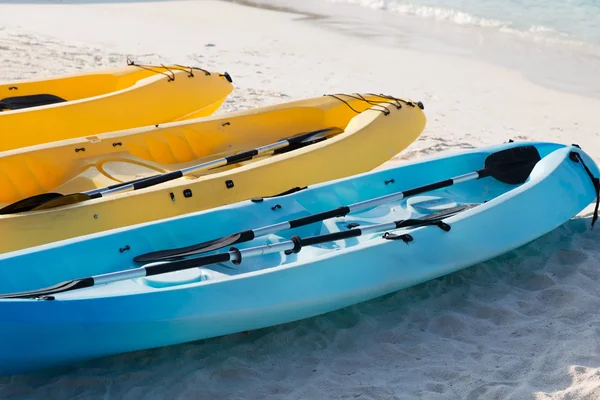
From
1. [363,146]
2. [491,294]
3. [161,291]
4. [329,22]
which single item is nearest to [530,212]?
[491,294]

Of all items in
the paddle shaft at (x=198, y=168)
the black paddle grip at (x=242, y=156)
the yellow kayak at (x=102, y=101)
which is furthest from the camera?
the yellow kayak at (x=102, y=101)

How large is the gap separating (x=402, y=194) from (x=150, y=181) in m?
1.54

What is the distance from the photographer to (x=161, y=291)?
3586 mm

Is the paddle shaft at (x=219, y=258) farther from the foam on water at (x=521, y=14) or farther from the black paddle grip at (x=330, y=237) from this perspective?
the foam on water at (x=521, y=14)

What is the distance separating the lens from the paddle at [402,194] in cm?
418

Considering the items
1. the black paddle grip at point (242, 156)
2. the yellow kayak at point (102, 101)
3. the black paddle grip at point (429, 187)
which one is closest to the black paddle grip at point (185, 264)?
the black paddle grip at point (429, 187)

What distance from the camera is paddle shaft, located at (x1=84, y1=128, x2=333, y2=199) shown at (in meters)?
4.81

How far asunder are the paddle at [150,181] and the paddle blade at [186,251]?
643mm

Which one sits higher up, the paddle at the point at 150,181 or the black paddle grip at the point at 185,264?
the paddle at the point at 150,181

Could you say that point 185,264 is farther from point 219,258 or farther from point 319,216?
point 319,216

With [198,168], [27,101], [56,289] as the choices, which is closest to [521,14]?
[27,101]

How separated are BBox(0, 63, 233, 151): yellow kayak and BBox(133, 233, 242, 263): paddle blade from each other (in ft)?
6.82

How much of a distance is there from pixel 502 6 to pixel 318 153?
26.4 ft

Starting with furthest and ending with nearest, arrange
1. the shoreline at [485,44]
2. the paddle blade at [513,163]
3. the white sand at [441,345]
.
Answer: the shoreline at [485,44] < the paddle blade at [513,163] < the white sand at [441,345]
